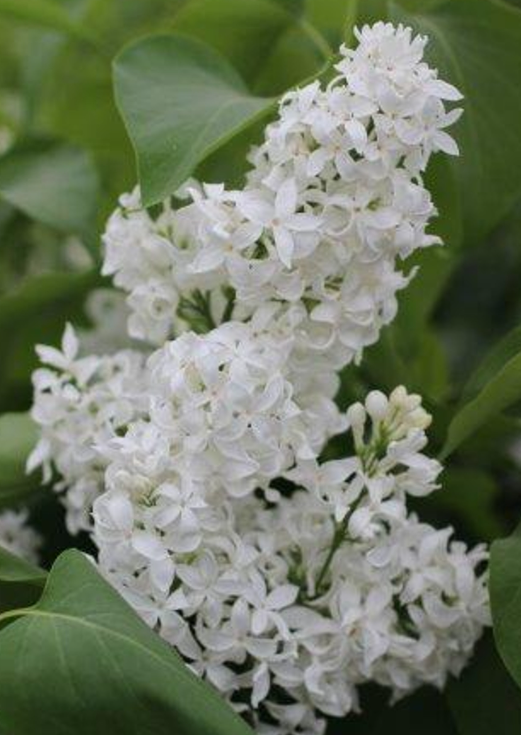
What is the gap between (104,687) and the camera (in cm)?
62

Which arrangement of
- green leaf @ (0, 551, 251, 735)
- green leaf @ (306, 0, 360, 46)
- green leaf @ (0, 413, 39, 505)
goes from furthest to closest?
green leaf @ (306, 0, 360, 46) → green leaf @ (0, 413, 39, 505) → green leaf @ (0, 551, 251, 735)

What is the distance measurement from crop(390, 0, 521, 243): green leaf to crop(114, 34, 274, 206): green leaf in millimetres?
114

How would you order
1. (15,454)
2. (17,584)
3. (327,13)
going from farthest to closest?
(327,13)
(15,454)
(17,584)

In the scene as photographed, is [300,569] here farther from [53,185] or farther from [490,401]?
[53,185]

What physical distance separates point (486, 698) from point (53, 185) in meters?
0.46

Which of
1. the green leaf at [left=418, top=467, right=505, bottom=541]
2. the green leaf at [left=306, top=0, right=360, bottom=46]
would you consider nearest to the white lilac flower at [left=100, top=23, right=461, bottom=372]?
the green leaf at [left=418, top=467, right=505, bottom=541]

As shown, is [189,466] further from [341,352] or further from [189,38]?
[189,38]

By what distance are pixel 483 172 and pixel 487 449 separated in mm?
210

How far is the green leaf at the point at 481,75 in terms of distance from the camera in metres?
0.83

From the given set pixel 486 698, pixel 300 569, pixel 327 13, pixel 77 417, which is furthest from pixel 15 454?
pixel 327 13

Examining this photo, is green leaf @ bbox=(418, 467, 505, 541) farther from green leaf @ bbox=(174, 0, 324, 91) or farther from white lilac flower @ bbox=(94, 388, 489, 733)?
green leaf @ bbox=(174, 0, 324, 91)

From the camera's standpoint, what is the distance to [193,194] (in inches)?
27.3

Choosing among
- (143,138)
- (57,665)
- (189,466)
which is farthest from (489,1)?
(57,665)

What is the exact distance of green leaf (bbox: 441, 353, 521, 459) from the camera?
0.71 metres
